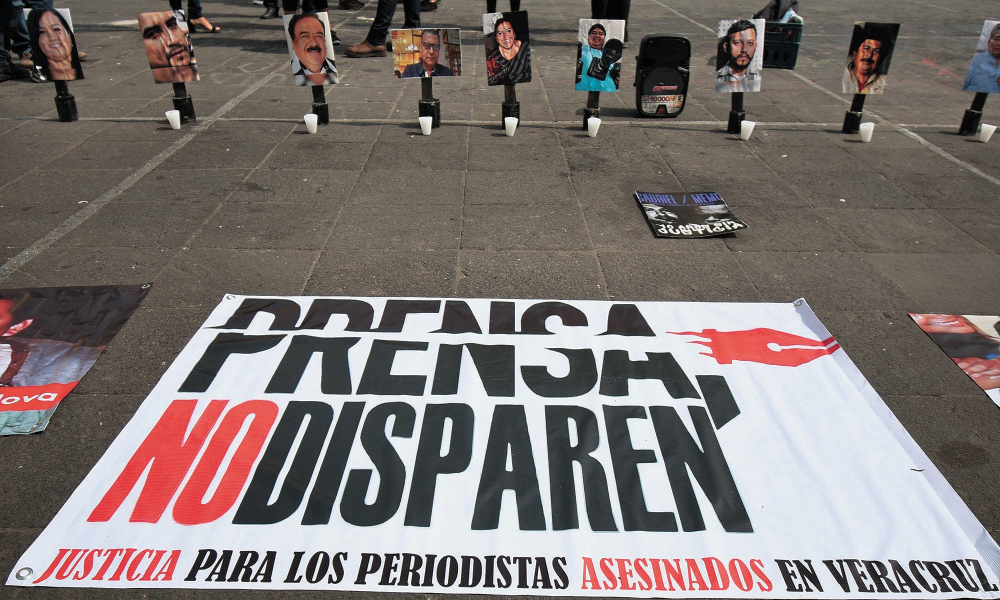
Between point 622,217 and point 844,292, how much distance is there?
5.63 feet

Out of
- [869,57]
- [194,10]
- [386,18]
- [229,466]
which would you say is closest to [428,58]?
[386,18]

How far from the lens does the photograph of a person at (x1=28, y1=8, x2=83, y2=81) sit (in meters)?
6.71

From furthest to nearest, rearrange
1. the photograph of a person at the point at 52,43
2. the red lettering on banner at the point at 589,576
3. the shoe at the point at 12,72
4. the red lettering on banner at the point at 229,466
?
the shoe at the point at 12,72, the photograph of a person at the point at 52,43, the red lettering on banner at the point at 229,466, the red lettering on banner at the point at 589,576

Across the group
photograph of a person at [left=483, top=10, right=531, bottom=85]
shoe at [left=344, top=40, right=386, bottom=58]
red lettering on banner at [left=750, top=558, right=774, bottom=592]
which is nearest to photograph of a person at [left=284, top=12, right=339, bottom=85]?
photograph of a person at [left=483, top=10, right=531, bottom=85]

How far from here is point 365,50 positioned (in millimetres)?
10539

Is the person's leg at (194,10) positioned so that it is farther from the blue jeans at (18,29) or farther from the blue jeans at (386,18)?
the blue jeans at (386,18)

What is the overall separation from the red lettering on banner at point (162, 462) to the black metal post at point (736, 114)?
6150 millimetres

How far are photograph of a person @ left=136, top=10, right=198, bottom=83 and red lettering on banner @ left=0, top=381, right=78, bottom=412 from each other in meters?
4.77

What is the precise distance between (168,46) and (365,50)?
13.1 ft

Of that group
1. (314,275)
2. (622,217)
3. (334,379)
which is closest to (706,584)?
(334,379)

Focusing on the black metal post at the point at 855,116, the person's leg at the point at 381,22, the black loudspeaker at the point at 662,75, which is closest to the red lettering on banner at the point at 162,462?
the black loudspeaker at the point at 662,75

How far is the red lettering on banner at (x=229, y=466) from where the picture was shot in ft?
8.52

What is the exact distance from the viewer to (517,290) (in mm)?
4207

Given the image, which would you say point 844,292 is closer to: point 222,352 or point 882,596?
point 882,596
